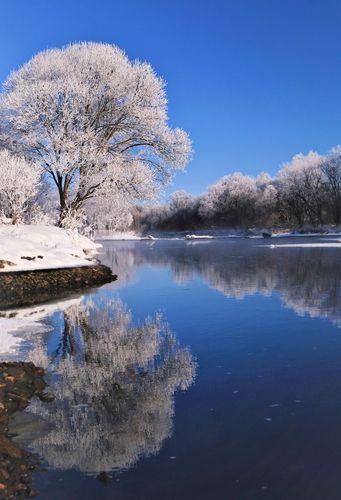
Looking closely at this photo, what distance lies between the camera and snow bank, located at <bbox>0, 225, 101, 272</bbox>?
591 inches

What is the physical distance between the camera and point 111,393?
5.68 meters

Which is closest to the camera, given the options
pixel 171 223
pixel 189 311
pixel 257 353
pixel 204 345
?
pixel 257 353

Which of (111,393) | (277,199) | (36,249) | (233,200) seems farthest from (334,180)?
(111,393)

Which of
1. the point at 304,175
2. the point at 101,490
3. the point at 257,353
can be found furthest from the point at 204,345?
the point at 304,175

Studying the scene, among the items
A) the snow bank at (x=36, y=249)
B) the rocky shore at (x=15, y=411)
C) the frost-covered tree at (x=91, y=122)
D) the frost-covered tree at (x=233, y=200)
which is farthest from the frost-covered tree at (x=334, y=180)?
the rocky shore at (x=15, y=411)

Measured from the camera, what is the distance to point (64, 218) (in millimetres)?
25797

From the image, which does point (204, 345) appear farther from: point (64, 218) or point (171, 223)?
point (171, 223)

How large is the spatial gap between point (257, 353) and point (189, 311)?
3.77m

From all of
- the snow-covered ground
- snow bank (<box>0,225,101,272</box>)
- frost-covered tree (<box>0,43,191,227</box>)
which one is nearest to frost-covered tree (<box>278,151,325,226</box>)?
frost-covered tree (<box>0,43,191,227</box>)

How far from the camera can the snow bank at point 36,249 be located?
15023 mm

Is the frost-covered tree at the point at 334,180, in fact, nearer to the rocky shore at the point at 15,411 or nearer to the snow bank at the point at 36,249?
the snow bank at the point at 36,249

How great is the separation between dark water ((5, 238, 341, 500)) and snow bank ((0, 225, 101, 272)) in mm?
5144

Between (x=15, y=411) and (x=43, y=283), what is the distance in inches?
375

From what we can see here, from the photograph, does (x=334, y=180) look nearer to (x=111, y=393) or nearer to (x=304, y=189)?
(x=304, y=189)
